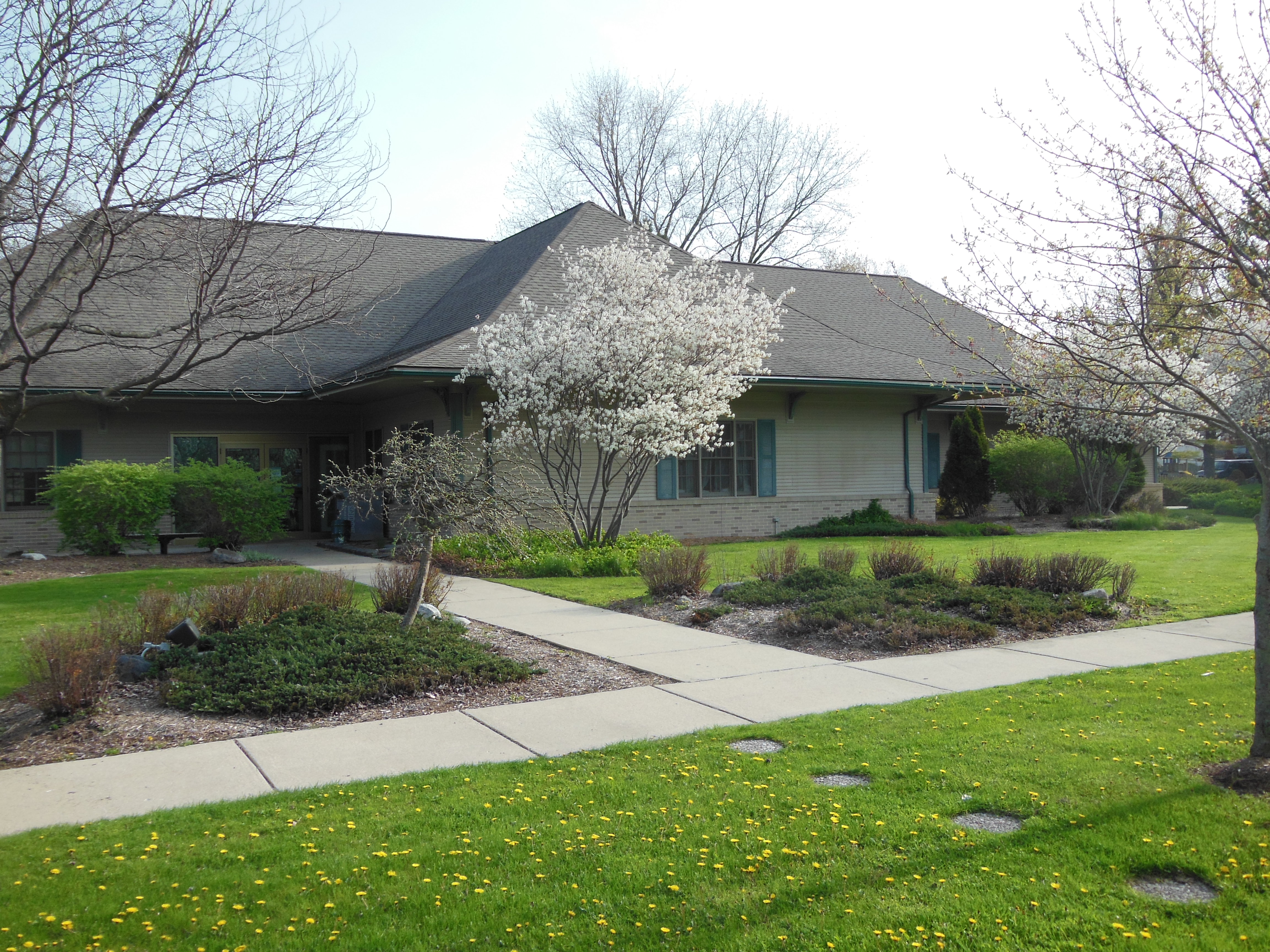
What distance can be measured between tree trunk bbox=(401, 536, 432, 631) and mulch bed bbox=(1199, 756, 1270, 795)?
19.2ft

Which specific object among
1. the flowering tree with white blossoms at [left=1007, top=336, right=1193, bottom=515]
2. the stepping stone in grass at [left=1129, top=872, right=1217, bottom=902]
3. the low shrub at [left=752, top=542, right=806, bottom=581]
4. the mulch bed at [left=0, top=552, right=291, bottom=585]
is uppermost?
the flowering tree with white blossoms at [left=1007, top=336, right=1193, bottom=515]

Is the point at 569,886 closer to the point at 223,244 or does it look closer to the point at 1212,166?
the point at 1212,166

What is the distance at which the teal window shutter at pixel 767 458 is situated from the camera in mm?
20859

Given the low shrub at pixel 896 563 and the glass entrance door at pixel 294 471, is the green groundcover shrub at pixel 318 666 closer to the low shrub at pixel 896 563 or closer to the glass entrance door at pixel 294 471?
the low shrub at pixel 896 563

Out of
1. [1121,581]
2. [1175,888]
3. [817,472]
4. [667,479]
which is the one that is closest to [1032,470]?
[817,472]

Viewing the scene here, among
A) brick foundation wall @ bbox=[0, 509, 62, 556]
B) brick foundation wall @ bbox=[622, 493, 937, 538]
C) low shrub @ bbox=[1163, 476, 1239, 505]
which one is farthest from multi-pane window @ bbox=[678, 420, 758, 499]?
low shrub @ bbox=[1163, 476, 1239, 505]

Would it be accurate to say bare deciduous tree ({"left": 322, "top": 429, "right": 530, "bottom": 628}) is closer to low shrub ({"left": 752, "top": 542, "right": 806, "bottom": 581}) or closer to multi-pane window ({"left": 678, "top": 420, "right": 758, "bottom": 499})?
low shrub ({"left": 752, "top": 542, "right": 806, "bottom": 581})

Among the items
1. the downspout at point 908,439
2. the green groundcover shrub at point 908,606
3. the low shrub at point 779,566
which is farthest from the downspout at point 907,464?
the green groundcover shrub at point 908,606

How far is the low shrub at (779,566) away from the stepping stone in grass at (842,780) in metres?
6.74

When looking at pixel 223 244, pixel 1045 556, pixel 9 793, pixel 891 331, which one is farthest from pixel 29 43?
pixel 891 331

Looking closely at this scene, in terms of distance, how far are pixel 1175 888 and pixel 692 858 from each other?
1892 mm

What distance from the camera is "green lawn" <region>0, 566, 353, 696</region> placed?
8680 mm

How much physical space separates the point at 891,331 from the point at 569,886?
896 inches

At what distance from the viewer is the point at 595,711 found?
6793mm
